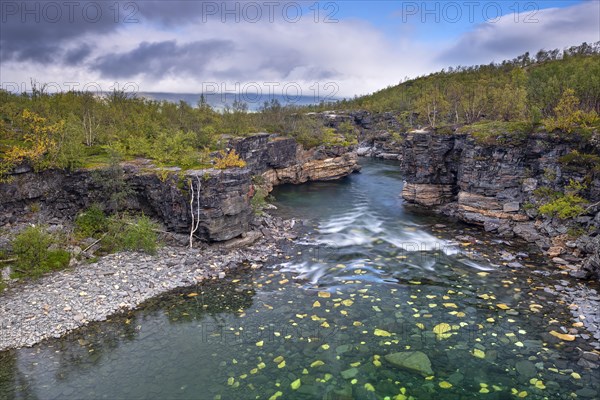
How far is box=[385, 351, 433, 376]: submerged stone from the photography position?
17141 millimetres

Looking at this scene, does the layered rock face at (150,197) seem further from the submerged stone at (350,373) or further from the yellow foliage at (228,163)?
the submerged stone at (350,373)

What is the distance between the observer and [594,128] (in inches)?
1356

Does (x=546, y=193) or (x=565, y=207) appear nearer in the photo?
(x=565, y=207)

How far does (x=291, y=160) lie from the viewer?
2667 inches

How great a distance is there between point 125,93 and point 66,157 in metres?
34.4

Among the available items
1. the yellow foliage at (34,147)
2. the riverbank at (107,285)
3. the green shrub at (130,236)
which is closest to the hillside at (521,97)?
the riverbank at (107,285)

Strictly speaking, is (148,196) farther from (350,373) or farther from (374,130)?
(374,130)

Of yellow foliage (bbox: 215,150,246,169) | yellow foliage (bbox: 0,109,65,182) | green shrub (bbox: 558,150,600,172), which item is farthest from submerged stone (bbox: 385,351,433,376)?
yellow foliage (bbox: 0,109,65,182)

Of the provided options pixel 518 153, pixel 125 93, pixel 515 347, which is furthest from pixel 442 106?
pixel 515 347

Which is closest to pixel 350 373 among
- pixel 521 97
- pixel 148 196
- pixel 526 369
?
pixel 526 369

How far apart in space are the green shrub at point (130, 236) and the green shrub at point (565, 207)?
34995mm

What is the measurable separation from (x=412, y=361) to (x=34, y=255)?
1025 inches

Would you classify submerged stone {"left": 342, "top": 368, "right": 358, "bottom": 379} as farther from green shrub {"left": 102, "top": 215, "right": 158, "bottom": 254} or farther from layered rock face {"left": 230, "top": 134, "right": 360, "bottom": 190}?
layered rock face {"left": 230, "top": 134, "right": 360, "bottom": 190}

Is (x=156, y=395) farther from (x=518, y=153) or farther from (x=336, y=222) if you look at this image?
(x=518, y=153)
